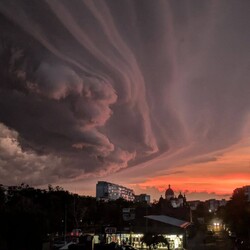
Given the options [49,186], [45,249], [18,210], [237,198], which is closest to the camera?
[45,249]

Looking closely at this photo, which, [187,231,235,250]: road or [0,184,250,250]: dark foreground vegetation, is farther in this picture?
[187,231,235,250]: road

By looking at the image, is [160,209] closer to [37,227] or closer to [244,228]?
[244,228]

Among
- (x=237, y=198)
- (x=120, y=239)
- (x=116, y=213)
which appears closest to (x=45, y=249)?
(x=120, y=239)

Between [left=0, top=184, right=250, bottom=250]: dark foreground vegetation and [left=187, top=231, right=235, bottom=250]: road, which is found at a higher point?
[left=0, top=184, right=250, bottom=250]: dark foreground vegetation

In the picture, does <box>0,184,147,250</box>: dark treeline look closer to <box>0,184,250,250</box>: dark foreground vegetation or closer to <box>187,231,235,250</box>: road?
<box>0,184,250,250</box>: dark foreground vegetation

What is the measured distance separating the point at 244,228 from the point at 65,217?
52933mm

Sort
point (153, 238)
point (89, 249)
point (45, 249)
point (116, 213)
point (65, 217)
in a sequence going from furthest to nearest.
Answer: point (116, 213) < point (65, 217) < point (153, 238) < point (45, 249) < point (89, 249)

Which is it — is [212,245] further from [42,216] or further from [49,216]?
[42,216]

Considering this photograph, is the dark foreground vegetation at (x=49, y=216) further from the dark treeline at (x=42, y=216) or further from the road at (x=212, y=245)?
the road at (x=212, y=245)

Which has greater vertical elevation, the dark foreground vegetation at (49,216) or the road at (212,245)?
the dark foreground vegetation at (49,216)

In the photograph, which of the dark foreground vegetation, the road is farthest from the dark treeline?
the road

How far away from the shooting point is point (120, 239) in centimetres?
8125

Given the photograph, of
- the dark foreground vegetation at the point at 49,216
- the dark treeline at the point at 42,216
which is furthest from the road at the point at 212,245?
the dark treeline at the point at 42,216

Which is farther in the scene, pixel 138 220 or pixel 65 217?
pixel 65 217
